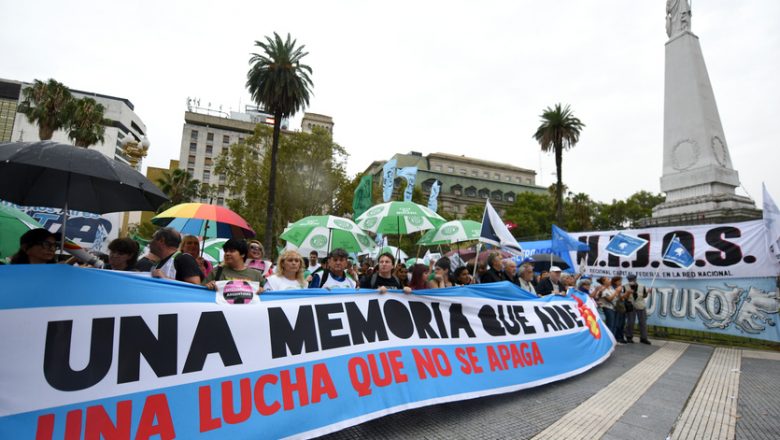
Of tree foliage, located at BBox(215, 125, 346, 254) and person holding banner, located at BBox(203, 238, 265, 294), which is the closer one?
person holding banner, located at BBox(203, 238, 265, 294)

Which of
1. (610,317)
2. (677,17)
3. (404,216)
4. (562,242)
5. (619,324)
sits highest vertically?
(677,17)

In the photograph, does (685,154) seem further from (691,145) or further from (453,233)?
(453,233)

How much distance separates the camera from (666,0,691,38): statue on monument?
19609 millimetres

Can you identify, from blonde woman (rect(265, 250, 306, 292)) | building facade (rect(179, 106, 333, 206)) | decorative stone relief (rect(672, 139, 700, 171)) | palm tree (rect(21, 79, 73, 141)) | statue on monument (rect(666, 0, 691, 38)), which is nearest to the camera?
blonde woman (rect(265, 250, 306, 292))

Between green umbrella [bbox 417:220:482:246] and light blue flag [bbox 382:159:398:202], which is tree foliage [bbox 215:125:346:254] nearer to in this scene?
light blue flag [bbox 382:159:398:202]

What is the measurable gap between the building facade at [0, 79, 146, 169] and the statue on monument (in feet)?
244

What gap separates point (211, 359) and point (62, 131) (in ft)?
268

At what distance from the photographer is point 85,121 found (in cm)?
2892

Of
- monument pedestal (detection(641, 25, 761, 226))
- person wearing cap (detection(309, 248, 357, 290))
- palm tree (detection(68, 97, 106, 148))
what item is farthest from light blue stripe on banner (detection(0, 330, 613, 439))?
palm tree (detection(68, 97, 106, 148))

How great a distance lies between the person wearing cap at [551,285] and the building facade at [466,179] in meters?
63.1

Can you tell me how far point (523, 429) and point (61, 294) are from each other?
13.2 feet

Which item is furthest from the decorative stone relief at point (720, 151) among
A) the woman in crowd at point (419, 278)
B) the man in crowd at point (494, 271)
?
the woman in crowd at point (419, 278)

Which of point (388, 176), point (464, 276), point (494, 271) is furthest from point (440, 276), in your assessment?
point (388, 176)

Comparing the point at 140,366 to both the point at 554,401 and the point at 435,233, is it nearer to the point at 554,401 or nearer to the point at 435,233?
the point at 554,401
